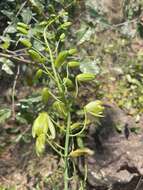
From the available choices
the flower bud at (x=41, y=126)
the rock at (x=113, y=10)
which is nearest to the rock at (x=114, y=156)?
the rock at (x=113, y=10)

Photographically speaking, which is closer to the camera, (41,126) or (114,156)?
(41,126)

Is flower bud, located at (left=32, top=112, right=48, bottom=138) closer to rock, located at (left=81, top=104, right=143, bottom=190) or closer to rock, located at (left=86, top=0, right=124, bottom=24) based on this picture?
rock, located at (left=81, top=104, right=143, bottom=190)

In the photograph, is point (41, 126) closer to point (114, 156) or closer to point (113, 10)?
point (114, 156)

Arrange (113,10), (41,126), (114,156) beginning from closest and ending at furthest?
1. (41,126)
2. (114,156)
3. (113,10)

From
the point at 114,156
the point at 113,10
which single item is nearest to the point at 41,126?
the point at 114,156

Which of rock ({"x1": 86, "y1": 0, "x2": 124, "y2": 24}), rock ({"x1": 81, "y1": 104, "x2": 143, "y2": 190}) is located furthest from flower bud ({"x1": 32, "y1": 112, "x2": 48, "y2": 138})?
rock ({"x1": 86, "y1": 0, "x2": 124, "y2": 24})

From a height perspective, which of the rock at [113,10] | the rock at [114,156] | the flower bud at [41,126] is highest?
the flower bud at [41,126]

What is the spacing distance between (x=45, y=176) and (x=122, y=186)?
0.54 metres

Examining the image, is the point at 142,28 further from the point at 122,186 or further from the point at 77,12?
the point at 122,186

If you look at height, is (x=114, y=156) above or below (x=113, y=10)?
below

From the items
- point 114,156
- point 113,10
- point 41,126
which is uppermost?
point 41,126

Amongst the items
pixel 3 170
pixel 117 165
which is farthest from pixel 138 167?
pixel 3 170

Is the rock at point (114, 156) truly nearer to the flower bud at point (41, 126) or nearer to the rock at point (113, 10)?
the rock at point (113, 10)

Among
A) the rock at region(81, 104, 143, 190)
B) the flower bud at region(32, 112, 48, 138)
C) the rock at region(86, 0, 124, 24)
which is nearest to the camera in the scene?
the flower bud at region(32, 112, 48, 138)
